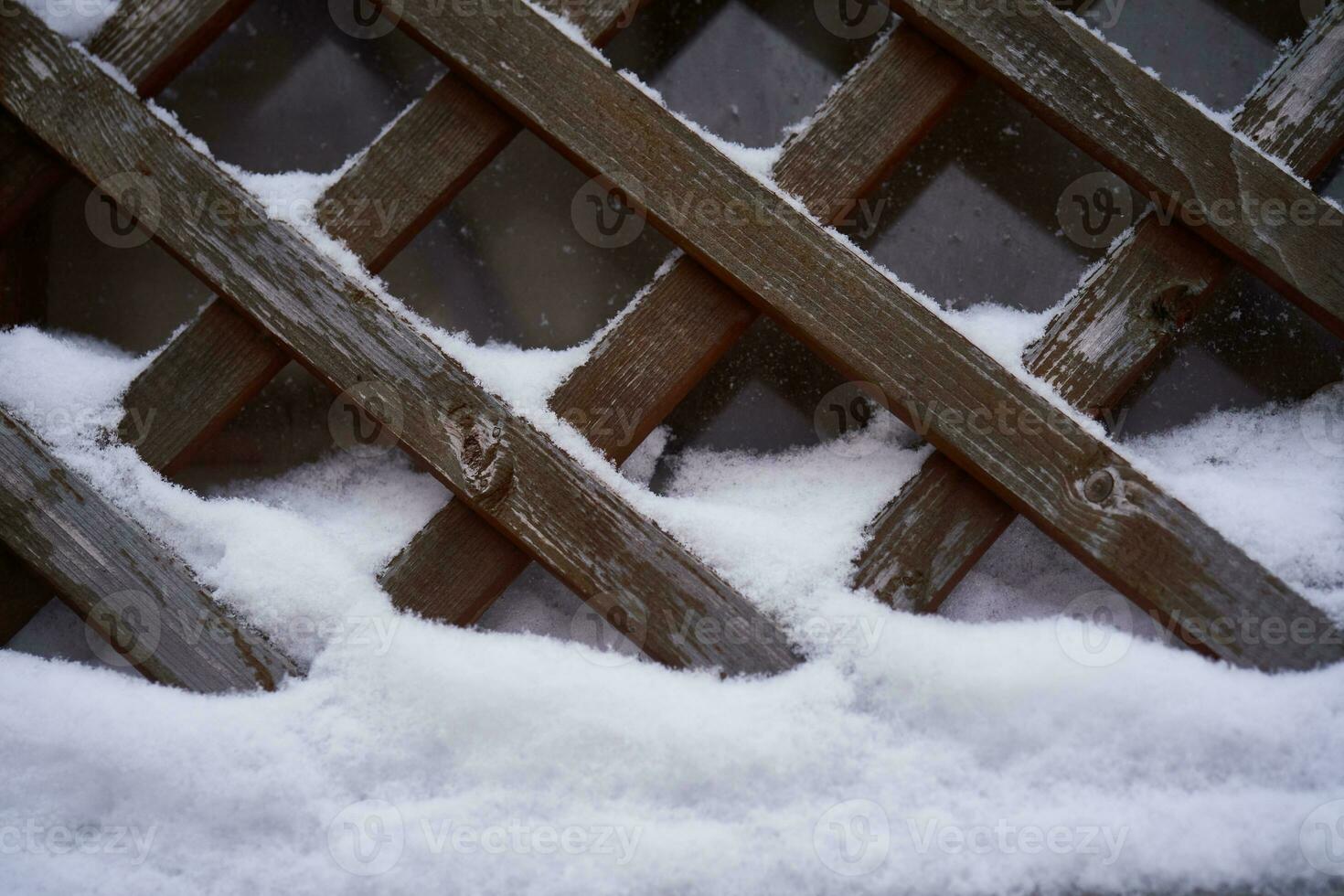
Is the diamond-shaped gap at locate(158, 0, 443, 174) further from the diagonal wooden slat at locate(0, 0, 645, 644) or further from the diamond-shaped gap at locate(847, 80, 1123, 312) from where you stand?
the diamond-shaped gap at locate(847, 80, 1123, 312)

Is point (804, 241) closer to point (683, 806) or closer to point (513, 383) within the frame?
point (513, 383)

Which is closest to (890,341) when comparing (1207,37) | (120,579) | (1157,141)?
(1157,141)

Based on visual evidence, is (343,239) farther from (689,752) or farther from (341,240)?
(689,752)

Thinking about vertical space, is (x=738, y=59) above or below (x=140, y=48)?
above

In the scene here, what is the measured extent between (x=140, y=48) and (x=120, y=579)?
483 mm

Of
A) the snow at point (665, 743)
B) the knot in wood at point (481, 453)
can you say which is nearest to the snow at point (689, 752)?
the snow at point (665, 743)

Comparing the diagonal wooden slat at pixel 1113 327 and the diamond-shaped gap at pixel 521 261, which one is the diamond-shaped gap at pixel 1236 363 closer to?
the diagonal wooden slat at pixel 1113 327

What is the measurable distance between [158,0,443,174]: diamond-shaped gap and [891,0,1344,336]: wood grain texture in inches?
22.1

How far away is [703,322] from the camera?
71 cm

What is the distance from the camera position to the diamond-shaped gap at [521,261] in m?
0.89

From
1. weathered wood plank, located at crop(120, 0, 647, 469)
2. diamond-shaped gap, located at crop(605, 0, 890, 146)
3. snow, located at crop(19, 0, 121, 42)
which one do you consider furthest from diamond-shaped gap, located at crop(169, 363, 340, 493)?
diamond-shaped gap, located at crop(605, 0, 890, 146)

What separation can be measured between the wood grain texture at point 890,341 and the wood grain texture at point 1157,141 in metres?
0.22

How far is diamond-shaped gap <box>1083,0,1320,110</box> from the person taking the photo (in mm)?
864

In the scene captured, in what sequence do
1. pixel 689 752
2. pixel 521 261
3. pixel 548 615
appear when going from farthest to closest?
pixel 521 261, pixel 548 615, pixel 689 752
